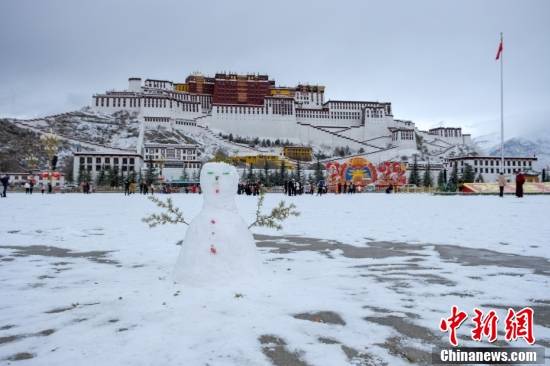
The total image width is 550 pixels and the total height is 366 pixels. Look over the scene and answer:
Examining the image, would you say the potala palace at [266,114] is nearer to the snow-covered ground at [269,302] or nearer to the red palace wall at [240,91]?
the red palace wall at [240,91]

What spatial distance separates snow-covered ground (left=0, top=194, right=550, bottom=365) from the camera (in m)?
2.68

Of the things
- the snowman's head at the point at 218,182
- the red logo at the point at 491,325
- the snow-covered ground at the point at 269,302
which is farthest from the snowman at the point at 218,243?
the red logo at the point at 491,325

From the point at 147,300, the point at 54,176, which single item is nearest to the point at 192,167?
the point at 54,176

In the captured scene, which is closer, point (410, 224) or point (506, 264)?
point (506, 264)

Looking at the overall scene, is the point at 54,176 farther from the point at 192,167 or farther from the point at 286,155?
the point at 286,155

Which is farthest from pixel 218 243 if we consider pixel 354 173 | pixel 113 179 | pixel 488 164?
pixel 488 164

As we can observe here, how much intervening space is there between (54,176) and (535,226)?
60.5 m

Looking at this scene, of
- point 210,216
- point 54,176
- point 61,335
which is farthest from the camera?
point 54,176

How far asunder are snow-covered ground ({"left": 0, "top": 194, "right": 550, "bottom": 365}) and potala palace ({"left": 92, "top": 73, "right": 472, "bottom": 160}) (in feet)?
308

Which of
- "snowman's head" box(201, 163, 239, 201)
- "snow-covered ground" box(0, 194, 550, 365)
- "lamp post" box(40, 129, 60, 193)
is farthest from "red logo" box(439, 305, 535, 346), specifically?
"lamp post" box(40, 129, 60, 193)

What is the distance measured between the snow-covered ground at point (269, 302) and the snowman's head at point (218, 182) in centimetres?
93

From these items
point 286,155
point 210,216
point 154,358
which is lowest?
point 154,358

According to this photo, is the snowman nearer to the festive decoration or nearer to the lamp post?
the festive decoration

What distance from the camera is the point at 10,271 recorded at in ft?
16.7
